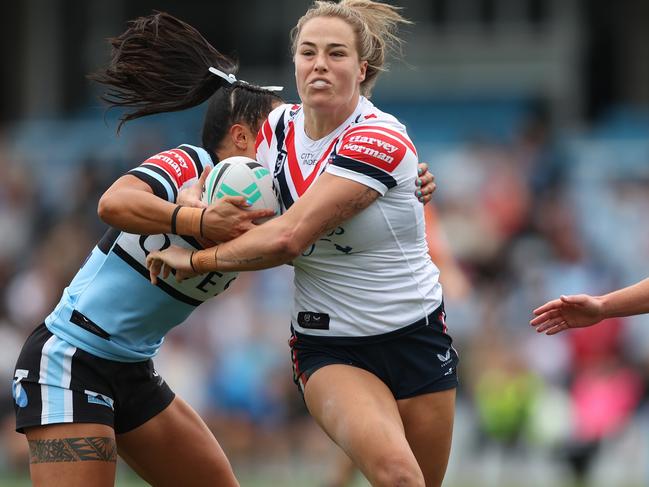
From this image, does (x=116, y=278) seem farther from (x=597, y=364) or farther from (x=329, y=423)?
(x=597, y=364)

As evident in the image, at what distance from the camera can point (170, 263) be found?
550 cm

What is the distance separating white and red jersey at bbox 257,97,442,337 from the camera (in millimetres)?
5570

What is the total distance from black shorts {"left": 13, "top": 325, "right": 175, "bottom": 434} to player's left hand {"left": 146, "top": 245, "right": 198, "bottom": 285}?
1.64 ft

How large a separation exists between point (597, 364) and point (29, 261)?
256 inches

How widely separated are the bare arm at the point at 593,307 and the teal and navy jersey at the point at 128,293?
146 centimetres

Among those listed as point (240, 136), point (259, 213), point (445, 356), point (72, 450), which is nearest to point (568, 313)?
point (445, 356)

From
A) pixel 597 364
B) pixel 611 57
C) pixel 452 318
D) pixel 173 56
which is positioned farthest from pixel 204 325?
pixel 611 57

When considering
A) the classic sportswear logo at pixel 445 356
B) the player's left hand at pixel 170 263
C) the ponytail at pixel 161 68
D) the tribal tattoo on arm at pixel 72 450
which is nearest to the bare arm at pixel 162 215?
the player's left hand at pixel 170 263

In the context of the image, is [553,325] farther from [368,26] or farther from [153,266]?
[153,266]

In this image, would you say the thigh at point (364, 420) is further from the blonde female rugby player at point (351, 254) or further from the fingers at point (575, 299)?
the fingers at point (575, 299)

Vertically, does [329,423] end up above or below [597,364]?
above

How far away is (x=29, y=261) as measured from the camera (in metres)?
14.5

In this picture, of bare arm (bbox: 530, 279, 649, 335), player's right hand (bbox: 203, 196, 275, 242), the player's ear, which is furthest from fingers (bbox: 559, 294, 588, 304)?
the player's ear

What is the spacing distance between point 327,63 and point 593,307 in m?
1.55
